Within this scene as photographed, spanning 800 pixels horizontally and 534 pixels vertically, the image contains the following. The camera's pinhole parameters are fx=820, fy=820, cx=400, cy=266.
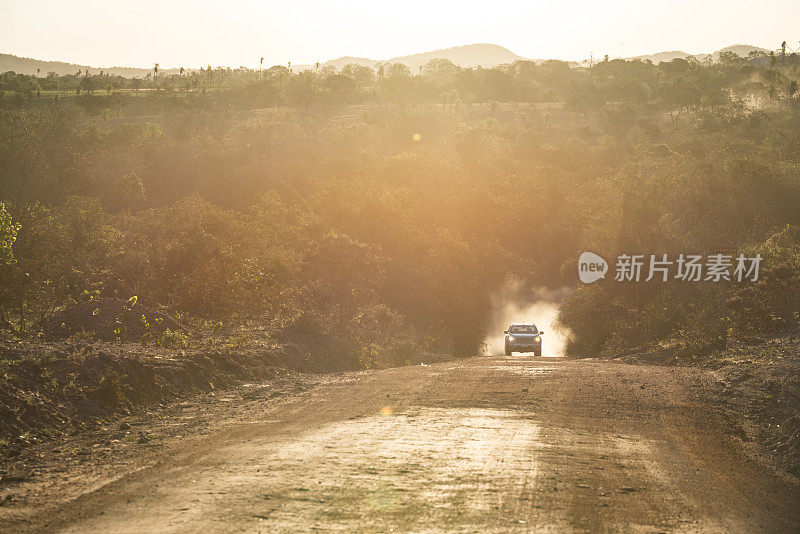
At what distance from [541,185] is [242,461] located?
68.5 meters

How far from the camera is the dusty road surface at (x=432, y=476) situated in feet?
27.2

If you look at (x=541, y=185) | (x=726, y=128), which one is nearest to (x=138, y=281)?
(x=541, y=185)

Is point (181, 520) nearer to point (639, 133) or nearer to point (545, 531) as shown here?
point (545, 531)

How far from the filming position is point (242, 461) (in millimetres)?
10688

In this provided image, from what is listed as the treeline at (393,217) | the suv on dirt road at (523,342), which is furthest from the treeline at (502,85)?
the suv on dirt road at (523,342)

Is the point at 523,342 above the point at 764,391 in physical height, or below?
below

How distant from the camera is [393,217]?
5497cm

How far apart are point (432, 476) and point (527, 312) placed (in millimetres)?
47880

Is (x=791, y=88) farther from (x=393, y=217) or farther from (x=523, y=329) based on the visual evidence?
(x=523, y=329)

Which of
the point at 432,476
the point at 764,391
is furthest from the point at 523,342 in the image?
the point at 432,476

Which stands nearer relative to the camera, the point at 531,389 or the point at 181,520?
the point at 181,520

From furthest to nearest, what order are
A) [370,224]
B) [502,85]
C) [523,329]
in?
1. [502,85]
2. [370,224]
3. [523,329]

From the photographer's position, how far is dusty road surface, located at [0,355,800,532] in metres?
8.30

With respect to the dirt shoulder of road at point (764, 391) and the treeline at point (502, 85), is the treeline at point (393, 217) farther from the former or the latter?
the treeline at point (502, 85)
